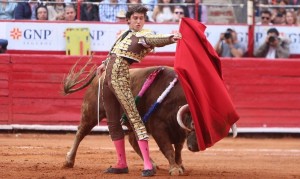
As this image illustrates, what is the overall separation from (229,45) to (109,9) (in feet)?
6.53

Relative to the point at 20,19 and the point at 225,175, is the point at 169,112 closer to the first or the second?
the point at 225,175

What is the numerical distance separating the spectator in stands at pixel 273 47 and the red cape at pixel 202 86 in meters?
6.08

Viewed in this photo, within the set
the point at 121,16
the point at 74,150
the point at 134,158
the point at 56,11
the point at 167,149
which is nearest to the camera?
the point at 167,149

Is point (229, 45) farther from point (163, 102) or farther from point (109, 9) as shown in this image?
point (163, 102)

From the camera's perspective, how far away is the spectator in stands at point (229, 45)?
14266 millimetres

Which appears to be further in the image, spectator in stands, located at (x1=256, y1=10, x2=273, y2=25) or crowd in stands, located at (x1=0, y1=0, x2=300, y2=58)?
spectator in stands, located at (x1=256, y1=10, x2=273, y2=25)

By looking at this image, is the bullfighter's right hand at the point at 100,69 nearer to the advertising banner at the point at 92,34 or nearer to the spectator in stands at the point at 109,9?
the spectator in stands at the point at 109,9

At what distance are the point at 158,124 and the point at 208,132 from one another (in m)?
0.56

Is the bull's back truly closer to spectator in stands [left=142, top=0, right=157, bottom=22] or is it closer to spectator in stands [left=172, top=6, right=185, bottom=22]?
spectator in stands [left=142, top=0, right=157, bottom=22]

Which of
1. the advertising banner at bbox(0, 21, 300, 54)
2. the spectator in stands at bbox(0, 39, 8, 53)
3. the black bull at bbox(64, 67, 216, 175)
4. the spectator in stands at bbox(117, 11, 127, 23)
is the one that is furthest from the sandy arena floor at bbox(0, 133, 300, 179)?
the spectator in stands at bbox(117, 11, 127, 23)

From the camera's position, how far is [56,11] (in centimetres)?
1436

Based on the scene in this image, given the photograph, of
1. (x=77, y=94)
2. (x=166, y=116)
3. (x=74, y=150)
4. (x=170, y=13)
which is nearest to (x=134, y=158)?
(x=74, y=150)

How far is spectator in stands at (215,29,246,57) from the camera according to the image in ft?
46.8

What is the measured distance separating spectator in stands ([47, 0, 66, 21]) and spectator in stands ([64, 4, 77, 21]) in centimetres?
6
